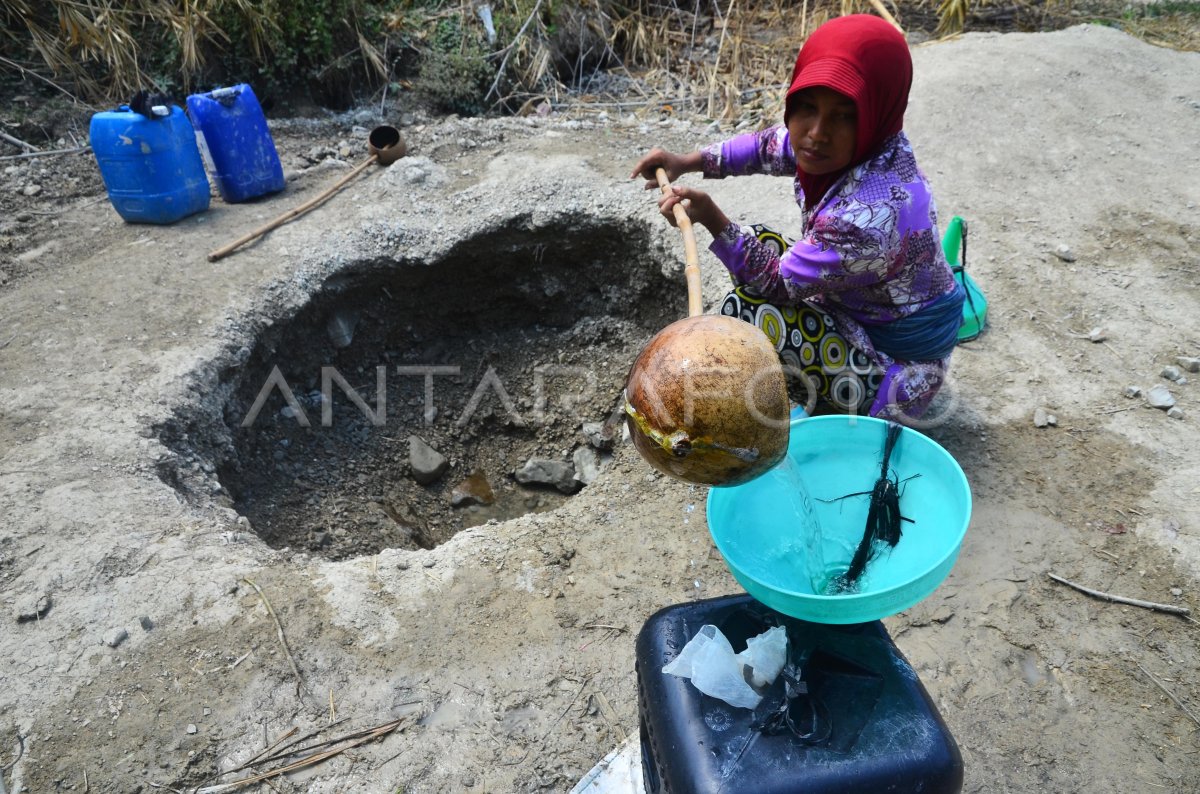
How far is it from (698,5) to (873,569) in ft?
19.7

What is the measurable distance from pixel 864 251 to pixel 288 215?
3.06m

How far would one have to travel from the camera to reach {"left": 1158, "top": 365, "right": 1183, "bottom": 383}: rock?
8.99 ft

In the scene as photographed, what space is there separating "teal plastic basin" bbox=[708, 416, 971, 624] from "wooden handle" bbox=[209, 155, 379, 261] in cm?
306

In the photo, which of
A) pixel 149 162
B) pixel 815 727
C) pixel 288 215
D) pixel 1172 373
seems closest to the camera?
pixel 815 727

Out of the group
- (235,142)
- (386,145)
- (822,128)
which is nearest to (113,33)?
(235,142)

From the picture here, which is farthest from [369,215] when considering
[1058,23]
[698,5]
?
[1058,23]

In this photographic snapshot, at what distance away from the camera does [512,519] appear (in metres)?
2.92

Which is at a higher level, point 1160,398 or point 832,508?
point 832,508

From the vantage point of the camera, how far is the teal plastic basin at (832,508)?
163 centimetres

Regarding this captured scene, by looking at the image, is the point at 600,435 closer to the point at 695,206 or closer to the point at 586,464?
the point at 586,464

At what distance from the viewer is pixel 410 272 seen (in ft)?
12.8

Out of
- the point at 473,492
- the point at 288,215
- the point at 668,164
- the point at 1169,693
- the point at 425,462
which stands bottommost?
the point at 473,492

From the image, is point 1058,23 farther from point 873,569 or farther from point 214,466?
point 214,466

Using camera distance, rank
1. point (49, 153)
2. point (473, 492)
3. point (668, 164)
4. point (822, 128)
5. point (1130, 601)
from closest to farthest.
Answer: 1. point (822, 128)
2. point (1130, 601)
3. point (668, 164)
4. point (473, 492)
5. point (49, 153)
